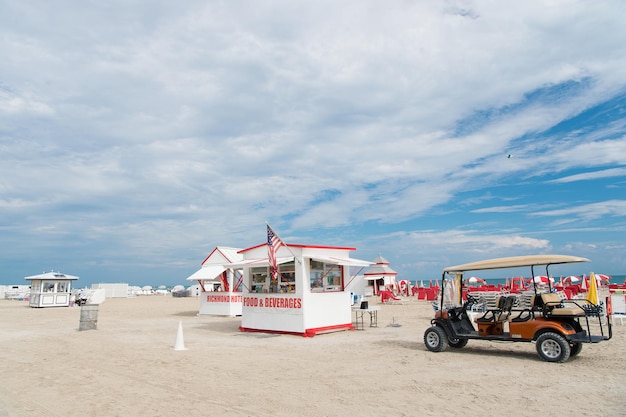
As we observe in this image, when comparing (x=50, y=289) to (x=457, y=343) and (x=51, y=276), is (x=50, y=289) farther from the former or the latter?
(x=457, y=343)

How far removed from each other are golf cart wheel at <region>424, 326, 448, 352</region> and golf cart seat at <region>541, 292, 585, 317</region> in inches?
92.2

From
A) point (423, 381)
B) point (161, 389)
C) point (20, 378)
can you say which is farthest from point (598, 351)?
point (20, 378)

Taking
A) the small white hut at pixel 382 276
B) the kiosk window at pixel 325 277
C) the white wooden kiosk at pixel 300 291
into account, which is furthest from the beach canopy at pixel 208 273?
the small white hut at pixel 382 276

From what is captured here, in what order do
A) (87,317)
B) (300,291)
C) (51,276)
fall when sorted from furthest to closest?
(51,276)
(87,317)
(300,291)


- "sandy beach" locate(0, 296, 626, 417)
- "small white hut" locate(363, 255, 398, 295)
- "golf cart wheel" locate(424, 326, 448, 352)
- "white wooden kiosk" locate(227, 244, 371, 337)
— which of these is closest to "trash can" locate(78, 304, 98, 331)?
"sandy beach" locate(0, 296, 626, 417)

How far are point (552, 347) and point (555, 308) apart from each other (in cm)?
82

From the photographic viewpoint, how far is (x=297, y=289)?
15.0 meters

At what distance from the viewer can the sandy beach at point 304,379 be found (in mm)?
6410

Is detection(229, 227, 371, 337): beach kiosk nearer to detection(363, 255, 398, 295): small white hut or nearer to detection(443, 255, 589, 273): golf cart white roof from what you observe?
detection(443, 255, 589, 273): golf cart white roof

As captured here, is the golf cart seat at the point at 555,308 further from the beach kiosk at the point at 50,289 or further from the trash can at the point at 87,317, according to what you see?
the beach kiosk at the point at 50,289

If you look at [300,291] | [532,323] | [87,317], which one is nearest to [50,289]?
[87,317]

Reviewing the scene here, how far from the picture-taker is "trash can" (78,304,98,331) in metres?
16.6

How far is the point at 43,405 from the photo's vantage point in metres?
6.71

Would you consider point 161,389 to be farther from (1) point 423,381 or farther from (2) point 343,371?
(1) point 423,381
